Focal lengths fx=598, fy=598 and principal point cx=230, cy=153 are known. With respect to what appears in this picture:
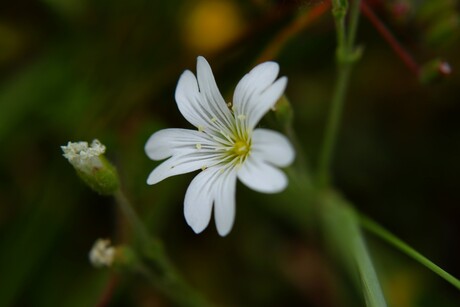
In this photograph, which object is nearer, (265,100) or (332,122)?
(265,100)

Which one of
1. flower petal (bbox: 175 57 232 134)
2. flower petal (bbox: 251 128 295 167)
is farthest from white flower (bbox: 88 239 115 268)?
flower petal (bbox: 251 128 295 167)

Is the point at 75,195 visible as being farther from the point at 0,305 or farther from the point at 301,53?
the point at 301,53

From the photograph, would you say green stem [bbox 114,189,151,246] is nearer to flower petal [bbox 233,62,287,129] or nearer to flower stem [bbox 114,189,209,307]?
flower stem [bbox 114,189,209,307]

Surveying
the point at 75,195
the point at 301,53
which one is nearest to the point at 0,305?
the point at 75,195

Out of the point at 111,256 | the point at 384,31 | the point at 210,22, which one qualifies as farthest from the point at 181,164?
the point at 210,22

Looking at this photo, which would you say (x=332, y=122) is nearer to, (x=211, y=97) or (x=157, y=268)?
(x=211, y=97)
